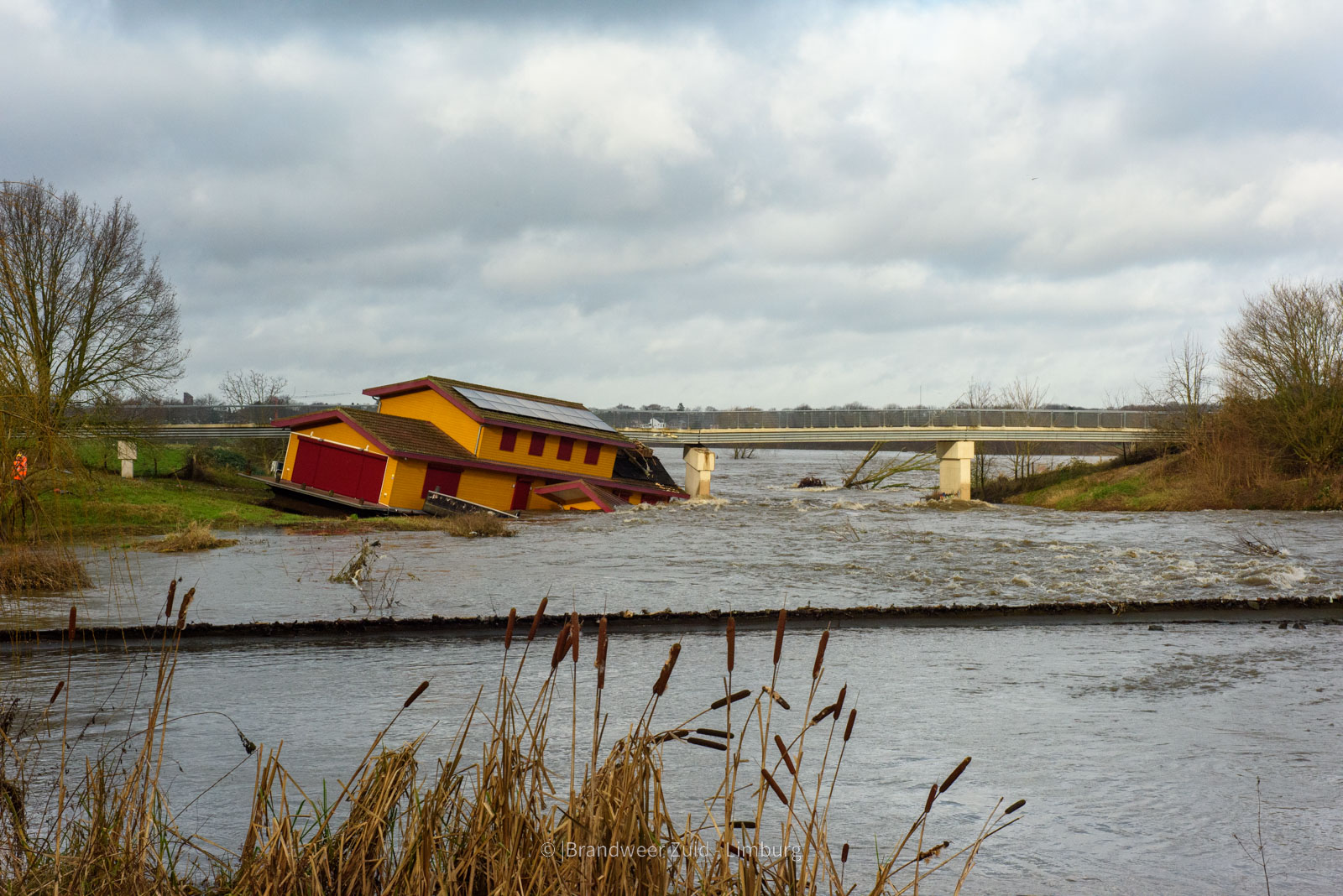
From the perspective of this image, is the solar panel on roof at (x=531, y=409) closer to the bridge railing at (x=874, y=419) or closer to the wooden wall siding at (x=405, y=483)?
the wooden wall siding at (x=405, y=483)

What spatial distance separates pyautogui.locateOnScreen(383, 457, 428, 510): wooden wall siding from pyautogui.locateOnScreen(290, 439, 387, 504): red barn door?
312 mm

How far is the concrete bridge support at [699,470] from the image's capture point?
53.2 metres

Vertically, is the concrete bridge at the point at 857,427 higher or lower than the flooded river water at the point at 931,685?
higher

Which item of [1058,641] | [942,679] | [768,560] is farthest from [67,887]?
[768,560]

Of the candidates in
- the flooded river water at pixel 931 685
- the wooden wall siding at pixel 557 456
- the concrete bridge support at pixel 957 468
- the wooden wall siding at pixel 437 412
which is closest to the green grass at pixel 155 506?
the flooded river water at pixel 931 685

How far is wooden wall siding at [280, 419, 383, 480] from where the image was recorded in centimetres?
Answer: 3766

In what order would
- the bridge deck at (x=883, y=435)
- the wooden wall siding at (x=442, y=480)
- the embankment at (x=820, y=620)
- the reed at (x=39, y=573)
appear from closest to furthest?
the reed at (x=39, y=573) → the embankment at (x=820, y=620) → the wooden wall siding at (x=442, y=480) → the bridge deck at (x=883, y=435)

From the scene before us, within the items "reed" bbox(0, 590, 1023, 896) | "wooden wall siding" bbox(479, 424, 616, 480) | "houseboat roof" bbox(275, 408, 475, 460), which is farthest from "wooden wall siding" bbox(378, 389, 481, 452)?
"reed" bbox(0, 590, 1023, 896)

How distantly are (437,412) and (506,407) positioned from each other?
9.38 ft

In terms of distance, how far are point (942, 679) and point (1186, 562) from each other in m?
14.4

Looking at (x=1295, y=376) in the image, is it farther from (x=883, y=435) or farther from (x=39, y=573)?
(x=39, y=573)

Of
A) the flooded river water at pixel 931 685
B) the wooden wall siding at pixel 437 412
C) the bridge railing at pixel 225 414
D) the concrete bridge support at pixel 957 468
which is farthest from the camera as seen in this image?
the bridge railing at pixel 225 414

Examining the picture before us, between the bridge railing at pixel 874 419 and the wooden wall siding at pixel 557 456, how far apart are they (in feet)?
58.9

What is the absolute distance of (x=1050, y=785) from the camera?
23.0 ft
